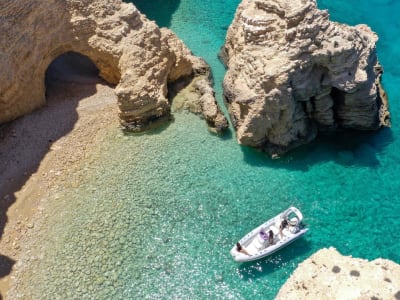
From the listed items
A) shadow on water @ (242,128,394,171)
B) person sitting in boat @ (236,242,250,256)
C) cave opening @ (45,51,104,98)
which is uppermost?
cave opening @ (45,51,104,98)

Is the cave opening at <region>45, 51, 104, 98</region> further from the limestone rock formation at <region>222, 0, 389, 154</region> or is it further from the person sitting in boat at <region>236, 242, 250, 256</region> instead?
the person sitting in boat at <region>236, 242, 250, 256</region>

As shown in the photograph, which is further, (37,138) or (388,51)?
(388,51)

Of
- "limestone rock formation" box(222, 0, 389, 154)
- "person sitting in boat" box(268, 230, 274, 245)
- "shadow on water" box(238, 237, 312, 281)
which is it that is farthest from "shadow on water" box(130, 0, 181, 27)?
"shadow on water" box(238, 237, 312, 281)

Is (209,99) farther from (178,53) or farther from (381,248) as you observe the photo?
(381,248)

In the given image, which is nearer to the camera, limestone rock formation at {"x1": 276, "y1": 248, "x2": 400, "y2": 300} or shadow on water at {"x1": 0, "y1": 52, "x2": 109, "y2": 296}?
limestone rock formation at {"x1": 276, "y1": 248, "x2": 400, "y2": 300}

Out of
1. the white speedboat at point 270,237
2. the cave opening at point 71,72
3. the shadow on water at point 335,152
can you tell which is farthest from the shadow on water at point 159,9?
the white speedboat at point 270,237

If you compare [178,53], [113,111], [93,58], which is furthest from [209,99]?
[93,58]

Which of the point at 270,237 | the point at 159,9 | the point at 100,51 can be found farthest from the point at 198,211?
the point at 159,9
